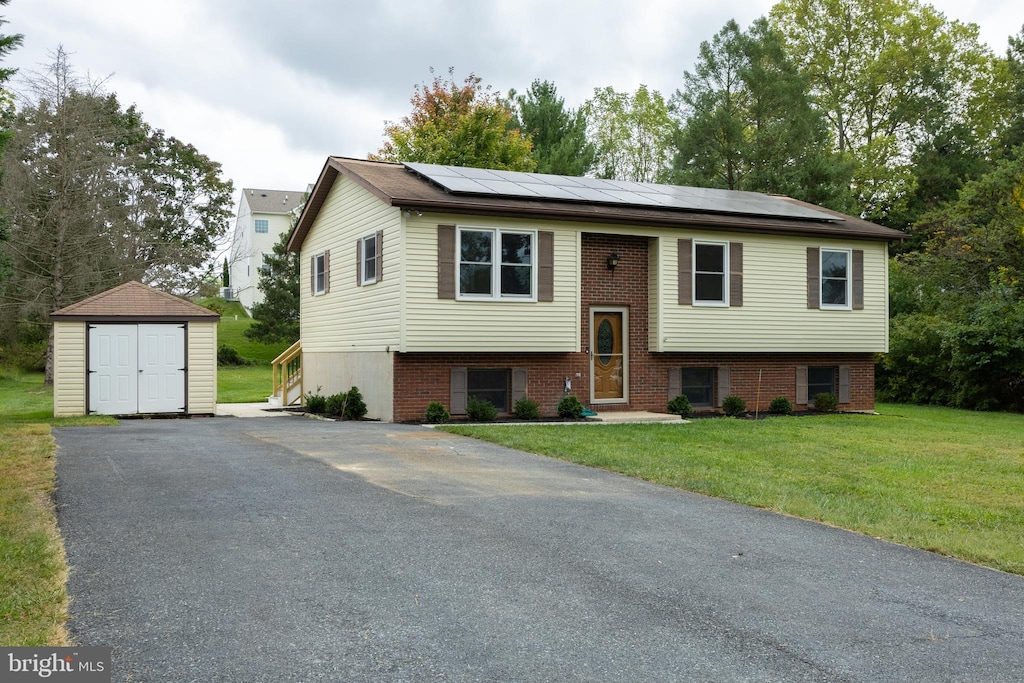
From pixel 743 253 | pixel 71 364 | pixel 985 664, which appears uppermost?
pixel 743 253

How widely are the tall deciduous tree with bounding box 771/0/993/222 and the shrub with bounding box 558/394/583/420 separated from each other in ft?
93.0

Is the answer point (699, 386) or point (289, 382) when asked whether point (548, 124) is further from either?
point (699, 386)

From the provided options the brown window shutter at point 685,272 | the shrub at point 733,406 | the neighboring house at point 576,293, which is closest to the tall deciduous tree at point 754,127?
the neighboring house at point 576,293

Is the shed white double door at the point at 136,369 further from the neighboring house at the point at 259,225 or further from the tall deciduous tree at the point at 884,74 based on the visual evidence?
the neighboring house at the point at 259,225

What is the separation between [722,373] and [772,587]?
14.2 meters

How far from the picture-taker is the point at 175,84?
60.3ft

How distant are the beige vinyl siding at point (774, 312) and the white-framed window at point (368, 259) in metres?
5.73

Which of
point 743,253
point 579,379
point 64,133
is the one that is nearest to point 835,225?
point 743,253

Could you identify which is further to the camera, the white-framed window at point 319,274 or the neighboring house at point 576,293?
the white-framed window at point 319,274

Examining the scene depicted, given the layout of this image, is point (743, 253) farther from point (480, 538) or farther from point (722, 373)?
point (480, 538)

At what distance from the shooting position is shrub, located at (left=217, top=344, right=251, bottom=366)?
123ft

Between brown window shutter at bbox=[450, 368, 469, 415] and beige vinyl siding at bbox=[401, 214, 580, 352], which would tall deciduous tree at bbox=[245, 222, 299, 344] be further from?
beige vinyl siding at bbox=[401, 214, 580, 352]

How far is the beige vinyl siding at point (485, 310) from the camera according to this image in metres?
16.2

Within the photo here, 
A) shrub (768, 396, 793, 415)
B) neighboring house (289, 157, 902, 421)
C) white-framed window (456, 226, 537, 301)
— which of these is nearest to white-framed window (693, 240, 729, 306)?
neighboring house (289, 157, 902, 421)
